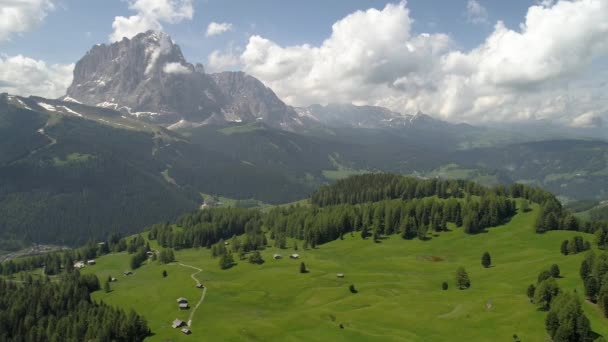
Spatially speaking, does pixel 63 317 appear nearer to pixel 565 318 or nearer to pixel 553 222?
pixel 565 318

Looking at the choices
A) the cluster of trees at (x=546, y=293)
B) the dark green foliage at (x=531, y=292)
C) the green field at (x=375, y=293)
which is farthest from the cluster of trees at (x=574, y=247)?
the cluster of trees at (x=546, y=293)

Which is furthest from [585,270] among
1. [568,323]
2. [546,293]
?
[568,323]

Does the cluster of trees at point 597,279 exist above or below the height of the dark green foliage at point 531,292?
above

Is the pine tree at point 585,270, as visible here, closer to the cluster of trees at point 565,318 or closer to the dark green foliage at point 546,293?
the dark green foliage at point 546,293

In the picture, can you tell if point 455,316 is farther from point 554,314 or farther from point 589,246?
point 589,246

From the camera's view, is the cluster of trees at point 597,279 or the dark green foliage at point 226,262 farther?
the dark green foliage at point 226,262

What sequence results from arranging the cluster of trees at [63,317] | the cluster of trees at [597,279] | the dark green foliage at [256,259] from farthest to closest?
the dark green foliage at [256,259] → the cluster of trees at [63,317] → the cluster of trees at [597,279]

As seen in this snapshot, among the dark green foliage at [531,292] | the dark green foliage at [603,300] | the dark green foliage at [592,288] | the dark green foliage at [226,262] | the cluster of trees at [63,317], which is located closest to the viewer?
the dark green foliage at [603,300]

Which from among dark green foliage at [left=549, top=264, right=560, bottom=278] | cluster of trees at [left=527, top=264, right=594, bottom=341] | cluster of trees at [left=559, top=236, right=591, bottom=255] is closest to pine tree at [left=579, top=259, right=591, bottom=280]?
dark green foliage at [left=549, top=264, right=560, bottom=278]
